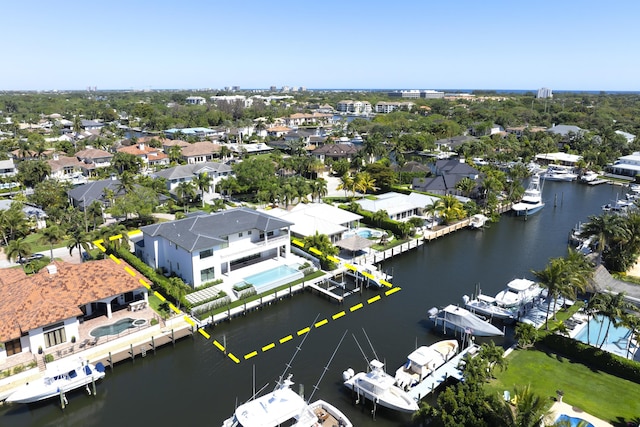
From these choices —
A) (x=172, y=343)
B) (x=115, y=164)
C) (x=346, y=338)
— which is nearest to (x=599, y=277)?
(x=346, y=338)

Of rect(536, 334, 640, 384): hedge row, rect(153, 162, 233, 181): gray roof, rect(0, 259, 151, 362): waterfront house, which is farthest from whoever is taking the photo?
rect(153, 162, 233, 181): gray roof

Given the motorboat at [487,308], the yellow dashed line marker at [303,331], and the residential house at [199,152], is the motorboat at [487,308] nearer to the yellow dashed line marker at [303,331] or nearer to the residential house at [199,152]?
the yellow dashed line marker at [303,331]

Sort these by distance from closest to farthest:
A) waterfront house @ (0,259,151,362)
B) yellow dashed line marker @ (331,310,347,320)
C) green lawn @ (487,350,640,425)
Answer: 1. green lawn @ (487,350,640,425)
2. waterfront house @ (0,259,151,362)
3. yellow dashed line marker @ (331,310,347,320)

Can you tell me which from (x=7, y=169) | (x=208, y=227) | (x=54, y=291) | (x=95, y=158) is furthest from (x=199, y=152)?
(x=54, y=291)

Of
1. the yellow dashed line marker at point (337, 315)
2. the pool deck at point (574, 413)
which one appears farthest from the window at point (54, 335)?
the pool deck at point (574, 413)

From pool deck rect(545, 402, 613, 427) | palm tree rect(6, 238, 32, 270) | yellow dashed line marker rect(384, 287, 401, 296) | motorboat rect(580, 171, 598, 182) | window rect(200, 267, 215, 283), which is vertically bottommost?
yellow dashed line marker rect(384, 287, 401, 296)

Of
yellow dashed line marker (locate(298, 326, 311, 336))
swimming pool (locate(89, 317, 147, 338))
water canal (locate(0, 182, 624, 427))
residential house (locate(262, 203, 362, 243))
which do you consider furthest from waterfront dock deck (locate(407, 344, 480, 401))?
residential house (locate(262, 203, 362, 243))

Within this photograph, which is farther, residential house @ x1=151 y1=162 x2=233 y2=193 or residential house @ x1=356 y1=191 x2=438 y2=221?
residential house @ x1=151 y1=162 x2=233 y2=193

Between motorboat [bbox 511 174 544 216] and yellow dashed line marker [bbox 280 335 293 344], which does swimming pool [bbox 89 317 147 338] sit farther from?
motorboat [bbox 511 174 544 216]
